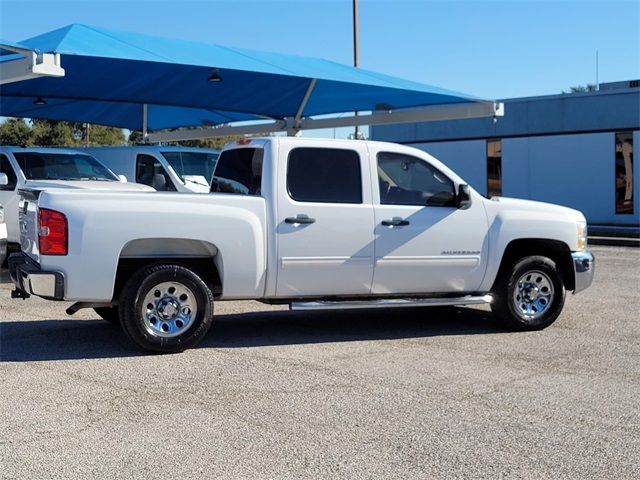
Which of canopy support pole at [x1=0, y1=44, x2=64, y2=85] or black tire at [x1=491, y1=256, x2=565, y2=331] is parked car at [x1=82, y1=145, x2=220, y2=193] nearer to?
canopy support pole at [x1=0, y1=44, x2=64, y2=85]

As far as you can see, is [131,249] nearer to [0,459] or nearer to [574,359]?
[0,459]

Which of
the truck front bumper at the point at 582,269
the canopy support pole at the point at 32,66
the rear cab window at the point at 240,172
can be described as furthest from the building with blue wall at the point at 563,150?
the rear cab window at the point at 240,172

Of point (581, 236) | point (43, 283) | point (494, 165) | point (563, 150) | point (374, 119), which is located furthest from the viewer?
point (494, 165)

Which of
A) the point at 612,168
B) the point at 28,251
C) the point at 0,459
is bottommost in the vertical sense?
the point at 0,459

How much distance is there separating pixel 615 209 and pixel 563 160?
2495 millimetres

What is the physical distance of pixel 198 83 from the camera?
15.9 meters

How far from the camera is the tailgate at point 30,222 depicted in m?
7.89

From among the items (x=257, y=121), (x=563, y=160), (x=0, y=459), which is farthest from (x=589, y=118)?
(x=0, y=459)

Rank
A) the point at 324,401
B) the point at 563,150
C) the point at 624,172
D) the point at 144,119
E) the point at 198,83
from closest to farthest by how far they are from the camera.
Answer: the point at 324,401
the point at 198,83
the point at 144,119
the point at 624,172
the point at 563,150

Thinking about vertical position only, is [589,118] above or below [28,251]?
above

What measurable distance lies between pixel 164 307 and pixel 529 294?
3993 mm

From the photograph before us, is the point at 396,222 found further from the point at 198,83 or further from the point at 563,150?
the point at 563,150

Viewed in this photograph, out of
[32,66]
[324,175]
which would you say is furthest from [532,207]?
[32,66]

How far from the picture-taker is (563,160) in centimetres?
2933
